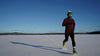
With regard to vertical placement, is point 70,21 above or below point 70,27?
above

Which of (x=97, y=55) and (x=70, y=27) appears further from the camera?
(x=70, y=27)

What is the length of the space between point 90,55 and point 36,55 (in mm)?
1893

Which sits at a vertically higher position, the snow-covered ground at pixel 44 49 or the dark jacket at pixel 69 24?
the dark jacket at pixel 69 24

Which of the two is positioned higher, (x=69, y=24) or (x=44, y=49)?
(x=69, y=24)

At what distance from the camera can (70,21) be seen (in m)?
3.68

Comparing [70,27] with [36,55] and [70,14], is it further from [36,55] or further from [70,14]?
[36,55]

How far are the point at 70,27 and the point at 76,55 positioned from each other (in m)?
1.20

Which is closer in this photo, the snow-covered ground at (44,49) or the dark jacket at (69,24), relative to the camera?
the snow-covered ground at (44,49)

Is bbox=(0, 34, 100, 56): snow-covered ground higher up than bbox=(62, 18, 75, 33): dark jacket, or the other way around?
bbox=(62, 18, 75, 33): dark jacket

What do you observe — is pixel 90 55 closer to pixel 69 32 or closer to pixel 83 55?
pixel 83 55

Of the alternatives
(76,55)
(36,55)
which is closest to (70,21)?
(76,55)

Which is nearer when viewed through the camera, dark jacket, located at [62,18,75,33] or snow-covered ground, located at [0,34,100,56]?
snow-covered ground, located at [0,34,100,56]

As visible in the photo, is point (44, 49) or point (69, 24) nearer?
point (69, 24)

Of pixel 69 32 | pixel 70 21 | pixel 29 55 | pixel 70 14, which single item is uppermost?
pixel 70 14
